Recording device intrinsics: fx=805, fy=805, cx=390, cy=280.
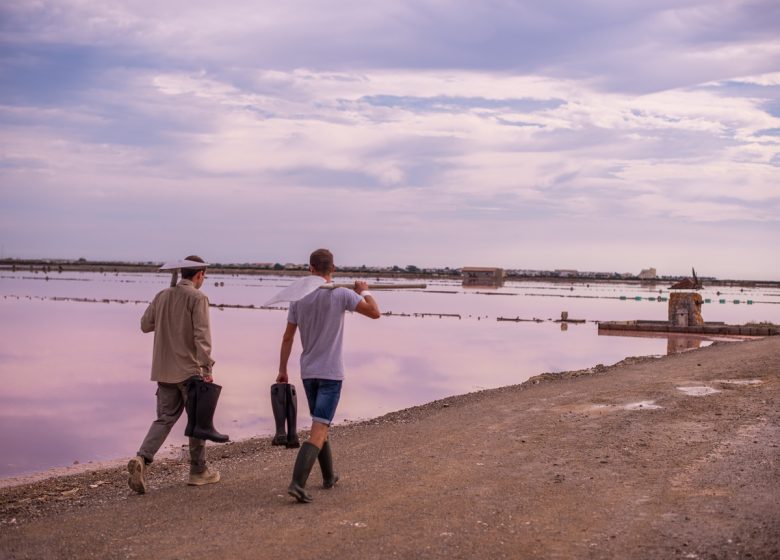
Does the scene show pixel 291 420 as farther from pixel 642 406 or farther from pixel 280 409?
pixel 642 406

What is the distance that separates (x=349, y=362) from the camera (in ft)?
72.3

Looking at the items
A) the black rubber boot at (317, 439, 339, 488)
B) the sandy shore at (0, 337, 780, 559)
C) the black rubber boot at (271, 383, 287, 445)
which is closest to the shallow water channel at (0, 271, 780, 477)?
the sandy shore at (0, 337, 780, 559)

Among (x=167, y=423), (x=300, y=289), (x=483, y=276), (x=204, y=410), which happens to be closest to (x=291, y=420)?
(x=204, y=410)

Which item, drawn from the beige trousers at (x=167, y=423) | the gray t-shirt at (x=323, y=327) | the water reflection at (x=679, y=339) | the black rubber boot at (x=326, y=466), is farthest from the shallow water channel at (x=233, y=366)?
the gray t-shirt at (x=323, y=327)

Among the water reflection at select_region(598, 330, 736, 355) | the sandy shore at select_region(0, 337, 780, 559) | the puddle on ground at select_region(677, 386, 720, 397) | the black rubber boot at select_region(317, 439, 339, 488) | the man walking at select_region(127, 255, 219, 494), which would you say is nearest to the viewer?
the sandy shore at select_region(0, 337, 780, 559)

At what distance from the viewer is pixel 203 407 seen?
664cm

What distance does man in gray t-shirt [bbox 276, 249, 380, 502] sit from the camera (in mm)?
6113

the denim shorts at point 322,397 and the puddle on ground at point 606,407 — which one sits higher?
the denim shorts at point 322,397

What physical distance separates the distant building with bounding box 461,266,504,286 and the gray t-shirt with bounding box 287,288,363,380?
113 meters

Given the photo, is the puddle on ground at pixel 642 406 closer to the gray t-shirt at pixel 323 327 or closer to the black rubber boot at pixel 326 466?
the black rubber boot at pixel 326 466

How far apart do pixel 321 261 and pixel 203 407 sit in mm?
1609

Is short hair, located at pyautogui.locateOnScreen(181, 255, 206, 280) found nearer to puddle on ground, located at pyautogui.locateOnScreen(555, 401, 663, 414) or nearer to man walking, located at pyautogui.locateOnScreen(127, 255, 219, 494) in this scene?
man walking, located at pyautogui.locateOnScreen(127, 255, 219, 494)

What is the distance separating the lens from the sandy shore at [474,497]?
5.12m

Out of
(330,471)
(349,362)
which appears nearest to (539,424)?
(330,471)
